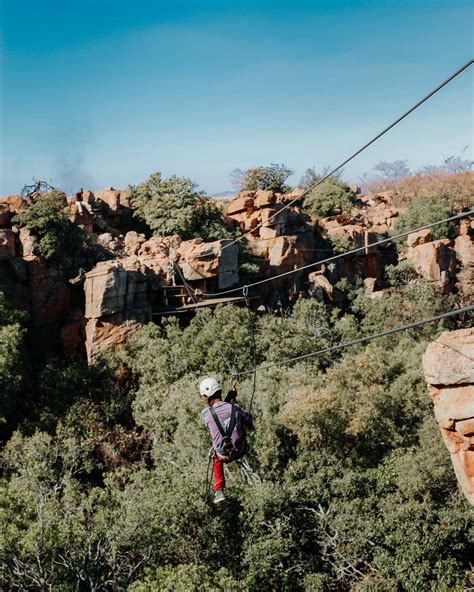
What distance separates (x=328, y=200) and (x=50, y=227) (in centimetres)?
1983

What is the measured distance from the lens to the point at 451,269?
32094 millimetres


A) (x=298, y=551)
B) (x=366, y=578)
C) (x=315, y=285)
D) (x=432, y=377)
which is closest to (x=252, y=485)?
(x=298, y=551)

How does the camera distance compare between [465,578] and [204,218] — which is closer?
[465,578]

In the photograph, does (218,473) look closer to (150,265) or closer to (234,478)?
(234,478)

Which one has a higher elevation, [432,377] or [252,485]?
[432,377]

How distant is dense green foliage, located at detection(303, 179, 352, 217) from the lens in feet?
124

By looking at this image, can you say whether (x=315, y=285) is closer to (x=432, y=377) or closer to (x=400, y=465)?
(x=400, y=465)

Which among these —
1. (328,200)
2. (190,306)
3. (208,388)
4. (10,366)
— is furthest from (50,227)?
(328,200)

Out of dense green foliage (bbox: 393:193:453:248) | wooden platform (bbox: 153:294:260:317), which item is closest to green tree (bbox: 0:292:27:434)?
wooden platform (bbox: 153:294:260:317)

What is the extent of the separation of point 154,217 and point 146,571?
19320 mm

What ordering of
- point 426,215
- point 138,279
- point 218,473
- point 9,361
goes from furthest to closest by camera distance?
1. point 426,215
2. point 138,279
3. point 9,361
4. point 218,473

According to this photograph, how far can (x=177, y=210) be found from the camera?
2847 centimetres

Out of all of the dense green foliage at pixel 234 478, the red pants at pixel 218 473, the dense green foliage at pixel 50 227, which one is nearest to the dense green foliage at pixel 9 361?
the dense green foliage at pixel 234 478

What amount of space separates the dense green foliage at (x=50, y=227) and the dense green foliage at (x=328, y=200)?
57.0ft
